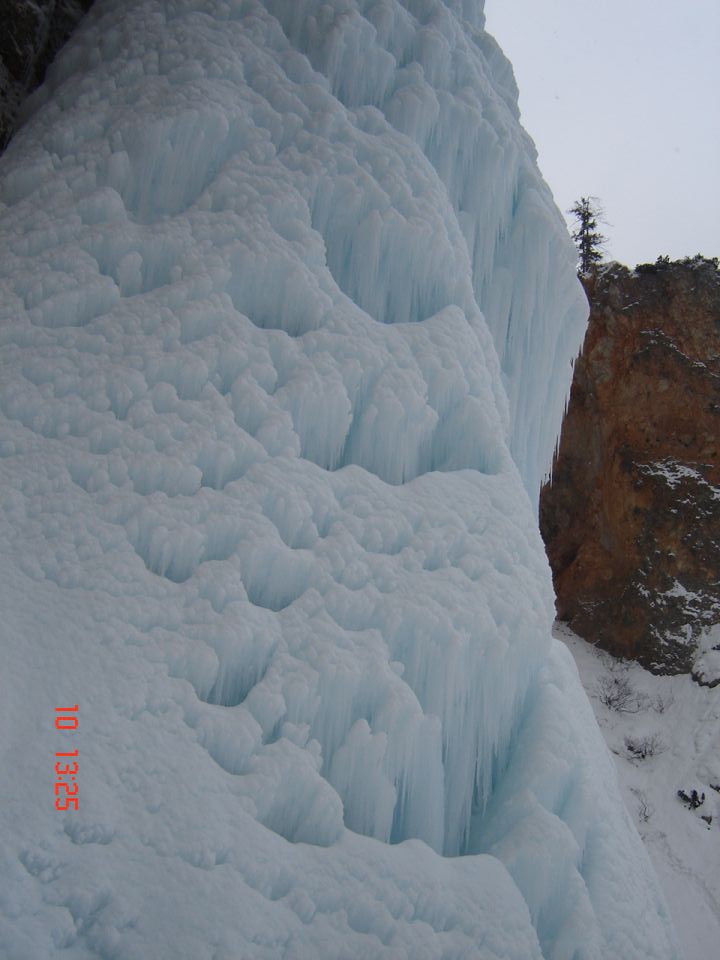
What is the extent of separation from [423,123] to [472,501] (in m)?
2.14

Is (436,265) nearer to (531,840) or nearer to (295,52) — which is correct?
(295,52)

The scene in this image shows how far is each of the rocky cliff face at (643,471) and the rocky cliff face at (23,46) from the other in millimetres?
9975

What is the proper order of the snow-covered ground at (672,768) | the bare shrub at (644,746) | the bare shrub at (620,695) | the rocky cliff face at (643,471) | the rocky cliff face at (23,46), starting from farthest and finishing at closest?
the rocky cliff face at (643,471) → the bare shrub at (620,695) → the bare shrub at (644,746) → the snow-covered ground at (672,768) → the rocky cliff face at (23,46)

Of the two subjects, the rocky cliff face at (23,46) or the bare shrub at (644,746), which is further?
the bare shrub at (644,746)

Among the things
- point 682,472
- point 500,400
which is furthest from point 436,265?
point 682,472

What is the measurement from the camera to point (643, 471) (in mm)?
13086

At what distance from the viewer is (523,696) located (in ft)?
8.72
